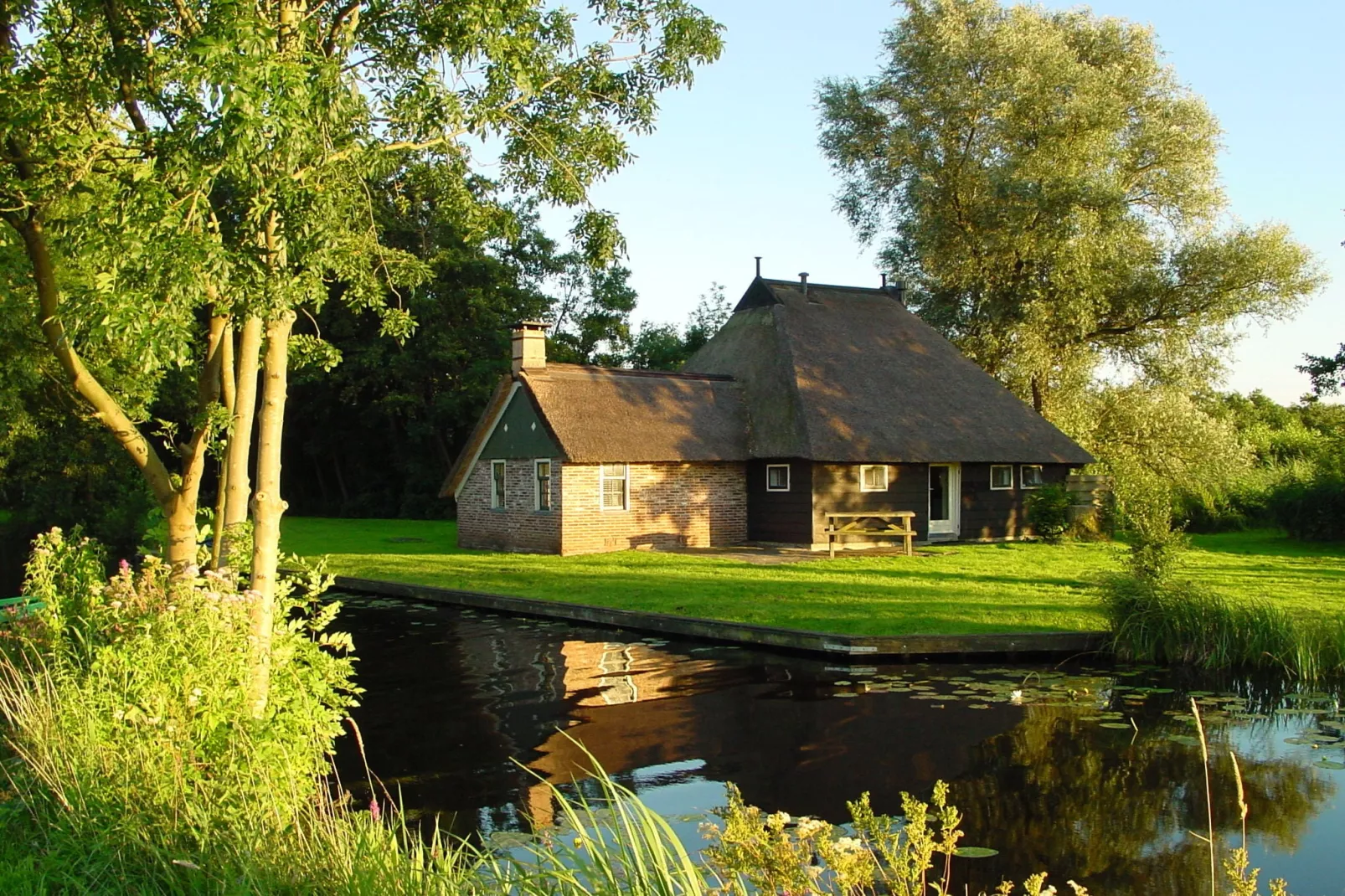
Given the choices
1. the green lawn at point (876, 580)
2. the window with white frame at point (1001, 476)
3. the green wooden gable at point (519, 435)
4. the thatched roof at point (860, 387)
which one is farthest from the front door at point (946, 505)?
the green wooden gable at point (519, 435)

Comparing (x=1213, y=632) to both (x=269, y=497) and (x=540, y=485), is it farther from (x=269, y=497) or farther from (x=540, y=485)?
(x=540, y=485)

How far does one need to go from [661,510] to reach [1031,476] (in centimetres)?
1023

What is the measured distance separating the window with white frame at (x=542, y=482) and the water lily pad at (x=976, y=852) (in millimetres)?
20351

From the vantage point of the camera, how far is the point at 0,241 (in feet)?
40.6

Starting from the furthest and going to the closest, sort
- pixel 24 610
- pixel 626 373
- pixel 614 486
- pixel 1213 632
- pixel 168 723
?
pixel 626 373
pixel 614 486
pixel 1213 632
pixel 24 610
pixel 168 723

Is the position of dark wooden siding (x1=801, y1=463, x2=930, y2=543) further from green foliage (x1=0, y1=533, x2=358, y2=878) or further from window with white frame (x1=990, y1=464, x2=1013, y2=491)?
green foliage (x1=0, y1=533, x2=358, y2=878)

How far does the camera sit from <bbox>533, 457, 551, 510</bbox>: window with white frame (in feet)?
91.7

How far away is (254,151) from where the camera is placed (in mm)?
7867

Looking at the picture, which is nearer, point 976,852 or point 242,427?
point 976,852

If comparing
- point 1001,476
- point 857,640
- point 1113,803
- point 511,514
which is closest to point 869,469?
point 1001,476

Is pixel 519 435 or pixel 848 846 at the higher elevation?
pixel 519 435

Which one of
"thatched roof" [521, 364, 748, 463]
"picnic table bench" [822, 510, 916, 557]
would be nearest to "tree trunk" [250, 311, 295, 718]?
"picnic table bench" [822, 510, 916, 557]

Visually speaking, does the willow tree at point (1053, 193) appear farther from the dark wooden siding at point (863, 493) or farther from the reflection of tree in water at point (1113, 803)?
the reflection of tree in water at point (1113, 803)

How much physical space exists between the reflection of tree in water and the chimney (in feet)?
63.0
